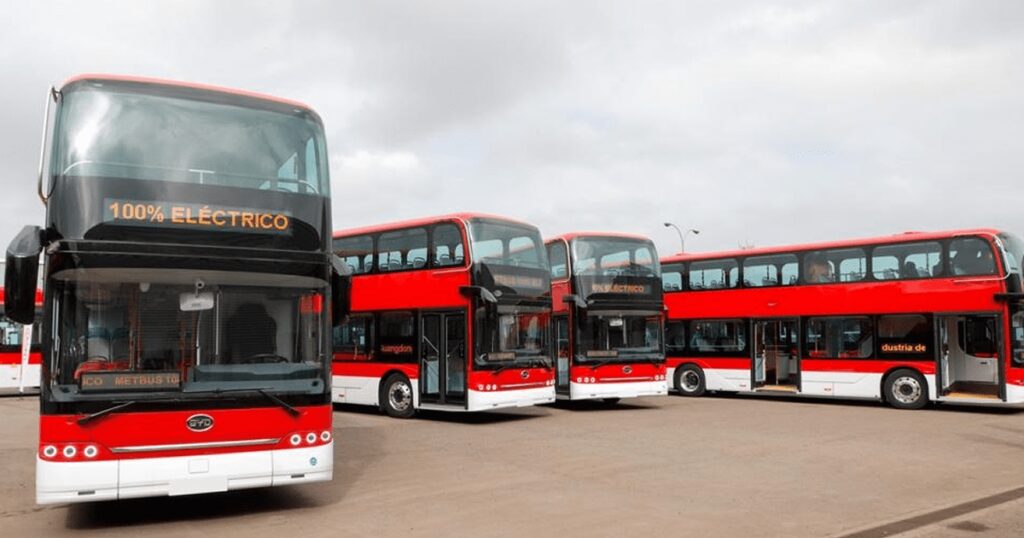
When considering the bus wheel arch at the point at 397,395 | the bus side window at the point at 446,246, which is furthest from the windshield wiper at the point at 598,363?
the bus side window at the point at 446,246

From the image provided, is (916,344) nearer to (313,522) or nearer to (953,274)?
(953,274)

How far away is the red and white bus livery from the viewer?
24.8 ft

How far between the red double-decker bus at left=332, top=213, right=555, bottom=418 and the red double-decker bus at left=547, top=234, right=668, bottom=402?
162 centimetres

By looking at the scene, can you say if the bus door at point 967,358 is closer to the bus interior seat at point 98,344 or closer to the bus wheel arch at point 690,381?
the bus wheel arch at point 690,381

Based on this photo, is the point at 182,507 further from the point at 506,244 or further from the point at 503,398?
the point at 506,244

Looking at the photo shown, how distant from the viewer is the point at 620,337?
20125mm

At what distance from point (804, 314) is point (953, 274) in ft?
12.0

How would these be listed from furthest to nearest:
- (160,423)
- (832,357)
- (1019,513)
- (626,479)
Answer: (832,357) < (626,479) < (1019,513) < (160,423)

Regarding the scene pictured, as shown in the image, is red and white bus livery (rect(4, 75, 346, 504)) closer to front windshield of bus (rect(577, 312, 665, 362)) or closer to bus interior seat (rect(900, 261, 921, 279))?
front windshield of bus (rect(577, 312, 665, 362))

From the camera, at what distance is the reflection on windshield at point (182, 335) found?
25.1 ft

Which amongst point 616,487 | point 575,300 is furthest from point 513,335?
point 616,487

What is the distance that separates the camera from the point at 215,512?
28.7 feet

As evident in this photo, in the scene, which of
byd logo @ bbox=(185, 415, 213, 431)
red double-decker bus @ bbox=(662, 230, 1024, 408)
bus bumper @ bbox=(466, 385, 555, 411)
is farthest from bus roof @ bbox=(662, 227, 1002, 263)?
byd logo @ bbox=(185, 415, 213, 431)

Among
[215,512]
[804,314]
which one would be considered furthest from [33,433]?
[804,314]
